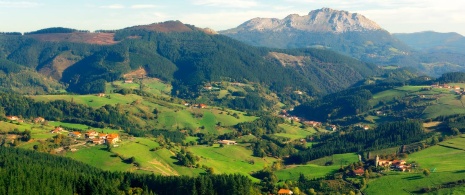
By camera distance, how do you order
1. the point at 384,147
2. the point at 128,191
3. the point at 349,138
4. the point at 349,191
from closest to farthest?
1. the point at 128,191
2. the point at 349,191
3. the point at 384,147
4. the point at 349,138

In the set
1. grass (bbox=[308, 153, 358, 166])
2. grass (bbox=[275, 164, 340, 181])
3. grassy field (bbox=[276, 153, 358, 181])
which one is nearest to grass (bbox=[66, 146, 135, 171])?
grass (bbox=[275, 164, 340, 181])

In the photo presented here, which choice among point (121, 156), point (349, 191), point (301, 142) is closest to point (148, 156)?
point (121, 156)

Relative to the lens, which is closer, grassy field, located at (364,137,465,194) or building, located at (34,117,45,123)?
grassy field, located at (364,137,465,194)

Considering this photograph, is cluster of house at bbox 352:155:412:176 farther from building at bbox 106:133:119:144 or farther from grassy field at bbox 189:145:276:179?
building at bbox 106:133:119:144

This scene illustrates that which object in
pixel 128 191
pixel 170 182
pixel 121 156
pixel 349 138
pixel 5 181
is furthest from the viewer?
pixel 349 138

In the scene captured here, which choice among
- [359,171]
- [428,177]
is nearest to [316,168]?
[359,171]

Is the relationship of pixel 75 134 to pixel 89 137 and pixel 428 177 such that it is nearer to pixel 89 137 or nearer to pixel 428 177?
pixel 89 137

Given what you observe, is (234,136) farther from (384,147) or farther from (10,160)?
(10,160)

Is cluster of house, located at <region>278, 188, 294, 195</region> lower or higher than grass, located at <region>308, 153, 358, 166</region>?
higher

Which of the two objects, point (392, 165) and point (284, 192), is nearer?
point (284, 192)
